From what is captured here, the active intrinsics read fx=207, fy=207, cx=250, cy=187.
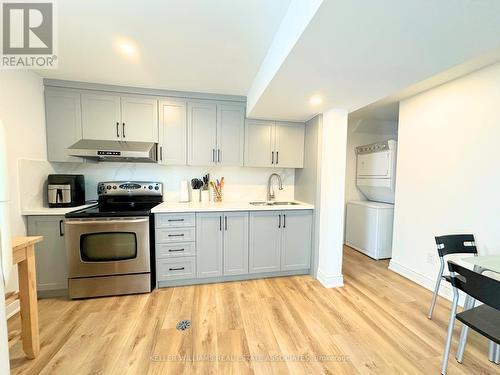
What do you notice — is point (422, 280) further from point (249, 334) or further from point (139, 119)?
point (139, 119)

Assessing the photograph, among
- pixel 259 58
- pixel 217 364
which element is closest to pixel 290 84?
pixel 259 58

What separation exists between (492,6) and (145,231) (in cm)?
282

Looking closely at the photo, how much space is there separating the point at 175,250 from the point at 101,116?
1.77 meters

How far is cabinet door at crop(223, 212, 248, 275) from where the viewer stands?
8.02 ft

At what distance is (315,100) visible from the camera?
209 cm

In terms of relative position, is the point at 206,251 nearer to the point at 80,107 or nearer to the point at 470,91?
the point at 80,107

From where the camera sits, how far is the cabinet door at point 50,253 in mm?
2072

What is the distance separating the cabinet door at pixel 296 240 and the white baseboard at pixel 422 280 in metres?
1.22

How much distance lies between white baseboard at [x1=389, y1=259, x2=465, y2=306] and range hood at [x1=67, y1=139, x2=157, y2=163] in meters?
3.42

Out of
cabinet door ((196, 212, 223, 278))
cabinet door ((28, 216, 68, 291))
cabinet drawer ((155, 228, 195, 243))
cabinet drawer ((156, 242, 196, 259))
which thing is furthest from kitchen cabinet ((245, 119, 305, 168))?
cabinet door ((28, 216, 68, 291))

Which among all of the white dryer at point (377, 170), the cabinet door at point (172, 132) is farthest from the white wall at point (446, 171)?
the cabinet door at point (172, 132)

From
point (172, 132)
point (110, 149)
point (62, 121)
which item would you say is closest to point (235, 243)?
point (172, 132)

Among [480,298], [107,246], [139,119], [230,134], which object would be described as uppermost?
[139,119]

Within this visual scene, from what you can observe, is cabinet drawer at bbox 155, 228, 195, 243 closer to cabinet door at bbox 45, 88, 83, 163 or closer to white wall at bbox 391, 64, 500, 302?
cabinet door at bbox 45, 88, 83, 163
